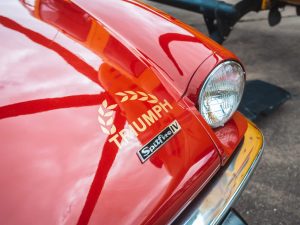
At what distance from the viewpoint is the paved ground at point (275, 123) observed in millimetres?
1985

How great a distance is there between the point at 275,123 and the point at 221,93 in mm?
1499

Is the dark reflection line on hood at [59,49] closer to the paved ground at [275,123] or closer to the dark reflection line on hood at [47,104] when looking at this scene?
the dark reflection line on hood at [47,104]

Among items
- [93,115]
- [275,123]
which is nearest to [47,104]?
[93,115]

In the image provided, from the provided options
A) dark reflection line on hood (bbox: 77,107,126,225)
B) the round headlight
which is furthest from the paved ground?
dark reflection line on hood (bbox: 77,107,126,225)

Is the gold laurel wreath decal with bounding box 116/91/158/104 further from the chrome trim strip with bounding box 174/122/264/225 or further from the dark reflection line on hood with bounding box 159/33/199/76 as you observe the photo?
the chrome trim strip with bounding box 174/122/264/225

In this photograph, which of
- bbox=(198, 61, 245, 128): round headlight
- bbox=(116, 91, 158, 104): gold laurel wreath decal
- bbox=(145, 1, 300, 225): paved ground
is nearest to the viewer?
bbox=(116, 91, 158, 104): gold laurel wreath decal

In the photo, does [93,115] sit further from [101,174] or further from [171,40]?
[171,40]

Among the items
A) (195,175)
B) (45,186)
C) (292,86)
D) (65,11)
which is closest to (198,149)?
(195,175)

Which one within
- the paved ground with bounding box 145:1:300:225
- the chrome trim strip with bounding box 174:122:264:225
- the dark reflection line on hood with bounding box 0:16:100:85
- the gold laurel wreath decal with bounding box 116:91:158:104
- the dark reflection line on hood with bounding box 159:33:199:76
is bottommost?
the paved ground with bounding box 145:1:300:225

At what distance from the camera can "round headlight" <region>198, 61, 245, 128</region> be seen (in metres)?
1.25

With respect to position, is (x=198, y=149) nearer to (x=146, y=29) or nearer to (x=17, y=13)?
(x=146, y=29)

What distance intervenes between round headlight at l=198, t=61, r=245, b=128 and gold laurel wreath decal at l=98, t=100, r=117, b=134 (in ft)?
1.08

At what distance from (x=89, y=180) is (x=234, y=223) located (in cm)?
62

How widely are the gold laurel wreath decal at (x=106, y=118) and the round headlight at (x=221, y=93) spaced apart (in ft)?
1.08
